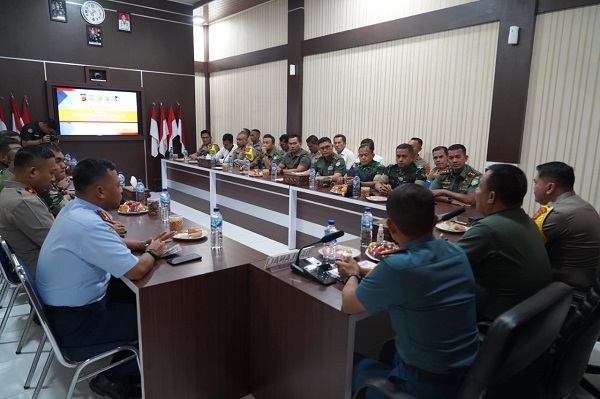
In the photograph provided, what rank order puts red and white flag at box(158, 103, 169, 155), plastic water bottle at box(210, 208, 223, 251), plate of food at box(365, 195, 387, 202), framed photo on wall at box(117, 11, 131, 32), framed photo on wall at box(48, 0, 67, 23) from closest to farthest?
plastic water bottle at box(210, 208, 223, 251), plate of food at box(365, 195, 387, 202), framed photo on wall at box(48, 0, 67, 23), framed photo on wall at box(117, 11, 131, 32), red and white flag at box(158, 103, 169, 155)

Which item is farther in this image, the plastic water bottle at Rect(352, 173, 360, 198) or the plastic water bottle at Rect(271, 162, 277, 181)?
the plastic water bottle at Rect(271, 162, 277, 181)

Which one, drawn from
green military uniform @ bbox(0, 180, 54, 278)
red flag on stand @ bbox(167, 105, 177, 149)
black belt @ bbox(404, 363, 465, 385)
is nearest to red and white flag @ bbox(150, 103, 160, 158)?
red flag on stand @ bbox(167, 105, 177, 149)

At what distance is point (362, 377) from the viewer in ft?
4.80

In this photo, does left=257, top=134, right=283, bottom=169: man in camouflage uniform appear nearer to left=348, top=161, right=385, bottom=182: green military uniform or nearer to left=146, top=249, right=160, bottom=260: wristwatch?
left=348, top=161, right=385, bottom=182: green military uniform

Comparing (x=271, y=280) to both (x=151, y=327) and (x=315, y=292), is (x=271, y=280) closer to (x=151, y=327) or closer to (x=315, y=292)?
(x=315, y=292)

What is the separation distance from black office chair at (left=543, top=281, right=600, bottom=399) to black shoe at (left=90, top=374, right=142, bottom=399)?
1.82m

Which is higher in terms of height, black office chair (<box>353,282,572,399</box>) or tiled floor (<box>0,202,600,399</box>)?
black office chair (<box>353,282,572,399</box>)

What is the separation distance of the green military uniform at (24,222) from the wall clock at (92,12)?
6138 mm

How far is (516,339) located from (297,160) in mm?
4842

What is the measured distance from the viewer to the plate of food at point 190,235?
2.31 meters

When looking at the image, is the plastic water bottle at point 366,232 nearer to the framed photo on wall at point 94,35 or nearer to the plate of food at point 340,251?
the plate of food at point 340,251

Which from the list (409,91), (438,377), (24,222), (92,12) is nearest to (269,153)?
(409,91)

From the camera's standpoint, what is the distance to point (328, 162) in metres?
5.36

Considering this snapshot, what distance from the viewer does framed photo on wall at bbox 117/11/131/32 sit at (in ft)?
24.0
